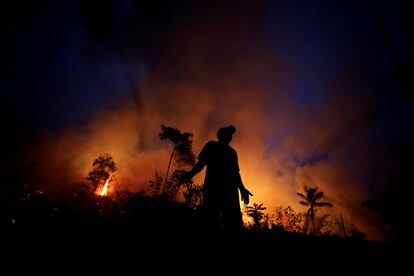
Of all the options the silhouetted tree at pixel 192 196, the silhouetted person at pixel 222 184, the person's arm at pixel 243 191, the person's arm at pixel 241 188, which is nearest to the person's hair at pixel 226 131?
→ the silhouetted person at pixel 222 184

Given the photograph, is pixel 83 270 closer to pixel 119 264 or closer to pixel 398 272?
pixel 119 264

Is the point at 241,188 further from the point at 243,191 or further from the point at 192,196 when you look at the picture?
the point at 192,196

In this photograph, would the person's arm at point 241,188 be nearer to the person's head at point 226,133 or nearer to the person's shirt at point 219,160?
the person's shirt at point 219,160

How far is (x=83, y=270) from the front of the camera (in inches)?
71.4

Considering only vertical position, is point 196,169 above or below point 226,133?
below

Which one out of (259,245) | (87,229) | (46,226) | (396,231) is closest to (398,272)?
(259,245)

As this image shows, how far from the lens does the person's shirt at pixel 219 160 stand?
12.4 feet

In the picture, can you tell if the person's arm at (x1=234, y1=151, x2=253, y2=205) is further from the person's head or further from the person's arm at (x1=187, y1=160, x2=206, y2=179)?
the person's arm at (x1=187, y1=160, x2=206, y2=179)

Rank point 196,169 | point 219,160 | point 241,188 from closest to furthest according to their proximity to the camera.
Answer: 1. point 219,160
2. point 196,169
3. point 241,188

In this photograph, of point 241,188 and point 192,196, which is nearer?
point 241,188

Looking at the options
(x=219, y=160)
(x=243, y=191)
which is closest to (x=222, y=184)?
(x=219, y=160)

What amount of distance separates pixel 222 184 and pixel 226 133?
108cm

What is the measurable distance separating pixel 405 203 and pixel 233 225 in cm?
3986

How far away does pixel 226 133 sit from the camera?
13.5 ft
